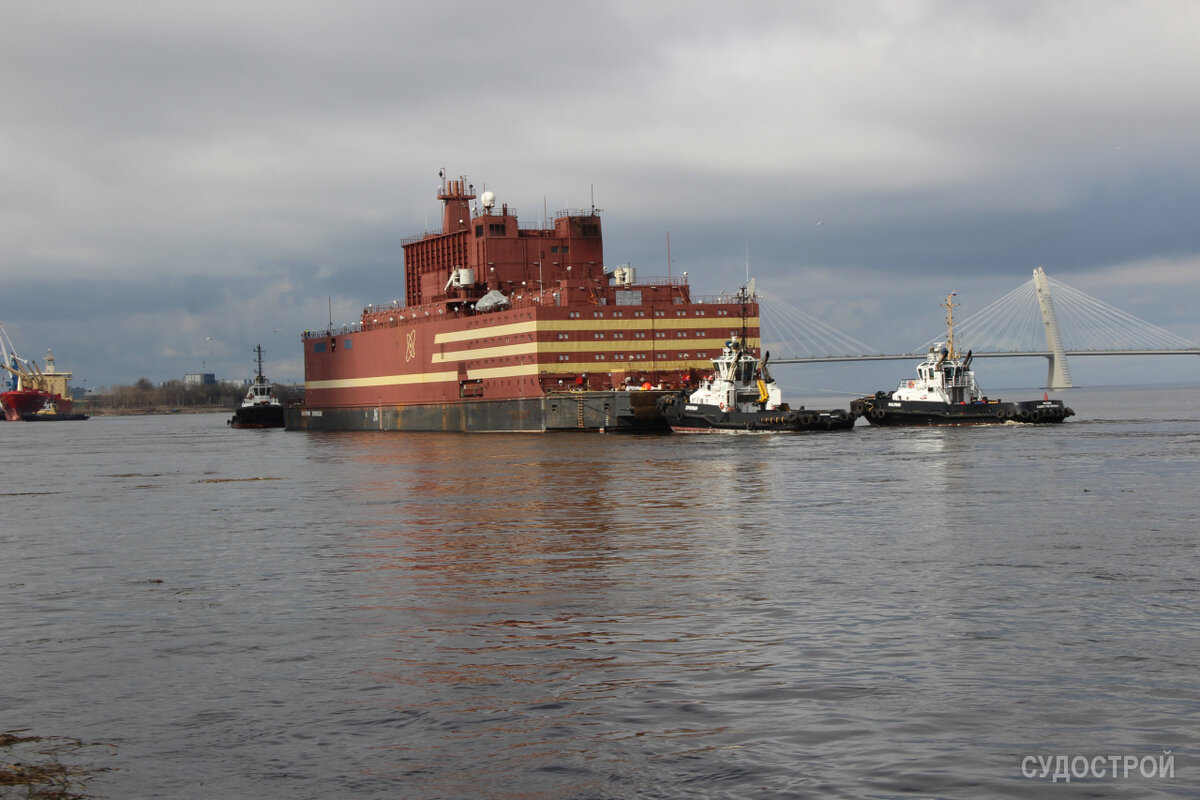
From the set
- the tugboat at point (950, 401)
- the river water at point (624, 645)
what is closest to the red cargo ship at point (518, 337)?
the tugboat at point (950, 401)

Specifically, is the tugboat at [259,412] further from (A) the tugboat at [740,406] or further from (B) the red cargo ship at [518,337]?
(A) the tugboat at [740,406]

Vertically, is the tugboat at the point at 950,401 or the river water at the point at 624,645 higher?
the tugboat at the point at 950,401

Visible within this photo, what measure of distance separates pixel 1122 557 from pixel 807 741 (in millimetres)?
12879

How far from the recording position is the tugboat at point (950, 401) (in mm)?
70312

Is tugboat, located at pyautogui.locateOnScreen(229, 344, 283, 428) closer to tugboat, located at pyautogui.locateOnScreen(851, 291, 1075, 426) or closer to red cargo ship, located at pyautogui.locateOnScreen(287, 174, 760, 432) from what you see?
red cargo ship, located at pyautogui.locateOnScreen(287, 174, 760, 432)

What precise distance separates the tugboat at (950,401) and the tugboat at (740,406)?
14.9ft

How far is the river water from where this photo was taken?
34.0 feet

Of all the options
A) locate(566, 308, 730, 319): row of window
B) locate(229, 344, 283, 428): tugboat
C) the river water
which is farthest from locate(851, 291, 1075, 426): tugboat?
locate(229, 344, 283, 428): tugboat

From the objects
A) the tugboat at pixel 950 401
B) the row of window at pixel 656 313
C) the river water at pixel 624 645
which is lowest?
the river water at pixel 624 645

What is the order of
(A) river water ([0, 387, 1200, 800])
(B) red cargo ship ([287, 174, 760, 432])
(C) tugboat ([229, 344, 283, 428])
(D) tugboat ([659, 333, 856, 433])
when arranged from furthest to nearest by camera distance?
(C) tugboat ([229, 344, 283, 428]) → (B) red cargo ship ([287, 174, 760, 432]) → (D) tugboat ([659, 333, 856, 433]) → (A) river water ([0, 387, 1200, 800])

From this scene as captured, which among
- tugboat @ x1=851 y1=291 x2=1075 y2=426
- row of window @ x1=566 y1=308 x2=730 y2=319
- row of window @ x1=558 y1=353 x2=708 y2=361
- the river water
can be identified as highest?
row of window @ x1=566 y1=308 x2=730 y2=319

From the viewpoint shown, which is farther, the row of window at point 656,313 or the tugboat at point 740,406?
the row of window at point 656,313

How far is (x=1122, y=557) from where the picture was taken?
69.5ft

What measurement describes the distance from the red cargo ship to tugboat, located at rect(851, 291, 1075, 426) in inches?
436
